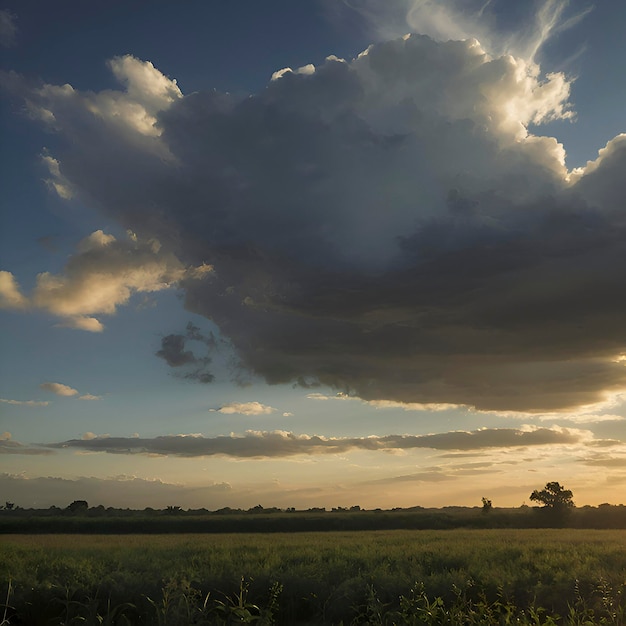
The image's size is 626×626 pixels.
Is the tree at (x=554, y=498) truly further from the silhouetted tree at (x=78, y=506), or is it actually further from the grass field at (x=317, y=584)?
the silhouetted tree at (x=78, y=506)

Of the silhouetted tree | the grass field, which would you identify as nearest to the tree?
the grass field

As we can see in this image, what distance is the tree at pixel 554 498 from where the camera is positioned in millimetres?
83250

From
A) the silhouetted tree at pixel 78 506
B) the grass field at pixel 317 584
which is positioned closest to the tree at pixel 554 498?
the grass field at pixel 317 584

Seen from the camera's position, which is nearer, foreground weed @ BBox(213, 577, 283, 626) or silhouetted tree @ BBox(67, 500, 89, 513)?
foreground weed @ BBox(213, 577, 283, 626)

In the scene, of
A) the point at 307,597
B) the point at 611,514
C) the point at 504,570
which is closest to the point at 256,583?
the point at 307,597

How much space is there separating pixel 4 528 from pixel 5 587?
60.3 meters

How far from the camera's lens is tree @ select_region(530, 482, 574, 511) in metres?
83.2

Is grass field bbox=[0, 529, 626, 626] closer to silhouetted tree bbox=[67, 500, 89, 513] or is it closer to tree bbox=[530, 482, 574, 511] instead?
tree bbox=[530, 482, 574, 511]

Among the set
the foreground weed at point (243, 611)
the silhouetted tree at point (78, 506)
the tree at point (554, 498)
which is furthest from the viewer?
the silhouetted tree at point (78, 506)

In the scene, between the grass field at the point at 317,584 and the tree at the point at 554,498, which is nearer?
the grass field at the point at 317,584

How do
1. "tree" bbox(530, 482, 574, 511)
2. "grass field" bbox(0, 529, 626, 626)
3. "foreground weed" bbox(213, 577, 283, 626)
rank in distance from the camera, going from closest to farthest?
"foreground weed" bbox(213, 577, 283, 626) → "grass field" bbox(0, 529, 626, 626) → "tree" bbox(530, 482, 574, 511)

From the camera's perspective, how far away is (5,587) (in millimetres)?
20797

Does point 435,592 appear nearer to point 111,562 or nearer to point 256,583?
point 256,583

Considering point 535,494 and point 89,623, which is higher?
point 535,494
